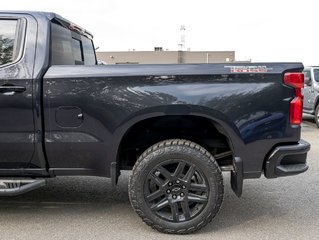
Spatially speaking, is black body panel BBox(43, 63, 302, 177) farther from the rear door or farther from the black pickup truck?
the rear door

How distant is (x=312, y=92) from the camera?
12.1m

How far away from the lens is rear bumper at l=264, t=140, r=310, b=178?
3703 millimetres

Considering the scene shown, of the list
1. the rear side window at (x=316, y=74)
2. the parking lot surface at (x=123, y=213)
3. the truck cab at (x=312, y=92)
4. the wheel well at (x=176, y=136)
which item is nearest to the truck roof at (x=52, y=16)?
the wheel well at (x=176, y=136)

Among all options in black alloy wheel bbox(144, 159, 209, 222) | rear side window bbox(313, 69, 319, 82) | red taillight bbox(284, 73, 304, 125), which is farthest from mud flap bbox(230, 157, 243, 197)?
rear side window bbox(313, 69, 319, 82)

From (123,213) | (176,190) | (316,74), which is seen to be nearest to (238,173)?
(176,190)

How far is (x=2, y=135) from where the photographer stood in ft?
12.3

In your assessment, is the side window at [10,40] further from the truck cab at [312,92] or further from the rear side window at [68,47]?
the truck cab at [312,92]

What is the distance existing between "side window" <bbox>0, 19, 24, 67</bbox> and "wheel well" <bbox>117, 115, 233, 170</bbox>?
1.33 m

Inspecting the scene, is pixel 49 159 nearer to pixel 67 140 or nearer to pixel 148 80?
pixel 67 140

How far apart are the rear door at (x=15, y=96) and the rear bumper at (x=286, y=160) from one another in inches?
87.4

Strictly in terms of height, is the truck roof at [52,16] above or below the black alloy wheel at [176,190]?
above

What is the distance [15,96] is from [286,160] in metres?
2.59

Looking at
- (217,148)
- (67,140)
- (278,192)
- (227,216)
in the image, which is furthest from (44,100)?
(278,192)

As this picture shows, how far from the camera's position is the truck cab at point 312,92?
11734mm
